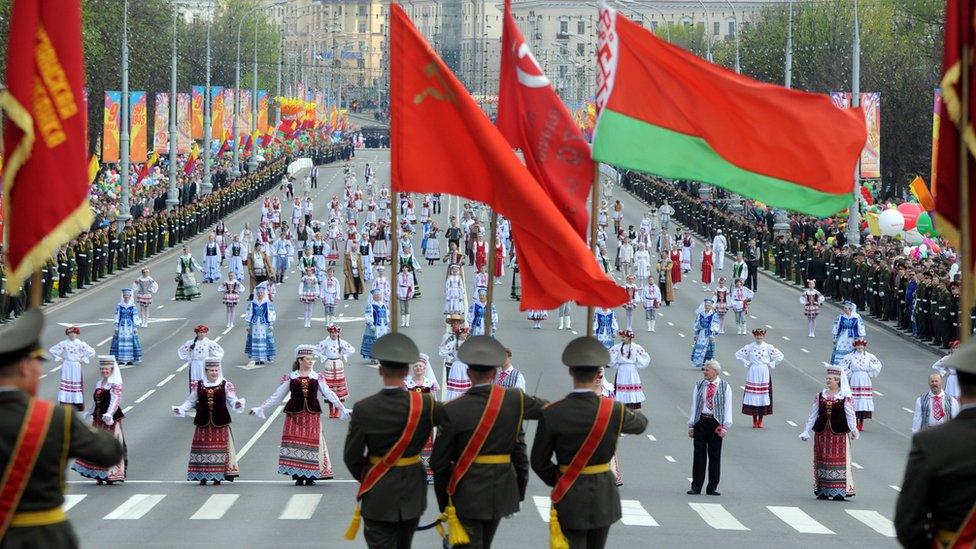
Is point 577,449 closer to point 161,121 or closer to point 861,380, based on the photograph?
point 861,380

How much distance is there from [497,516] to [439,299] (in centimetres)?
4105

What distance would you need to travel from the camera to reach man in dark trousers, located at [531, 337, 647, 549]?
11.8 meters

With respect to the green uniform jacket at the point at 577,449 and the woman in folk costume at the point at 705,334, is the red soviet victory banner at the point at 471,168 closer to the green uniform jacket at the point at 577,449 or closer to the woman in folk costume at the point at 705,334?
the green uniform jacket at the point at 577,449

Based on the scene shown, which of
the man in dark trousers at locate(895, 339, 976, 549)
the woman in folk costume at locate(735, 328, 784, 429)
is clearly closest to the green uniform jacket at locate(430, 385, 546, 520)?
the man in dark trousers at locate(895, 339, 976, 549)

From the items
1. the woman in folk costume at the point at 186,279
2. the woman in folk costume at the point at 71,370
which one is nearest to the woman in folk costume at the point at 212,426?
the woman in folk costume at the point at 71,370

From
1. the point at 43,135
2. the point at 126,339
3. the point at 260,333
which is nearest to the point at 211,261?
the point at 126,339

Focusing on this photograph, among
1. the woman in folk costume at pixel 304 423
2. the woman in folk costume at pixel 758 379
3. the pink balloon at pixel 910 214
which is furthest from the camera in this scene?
the pink balloon at pixel 910 214

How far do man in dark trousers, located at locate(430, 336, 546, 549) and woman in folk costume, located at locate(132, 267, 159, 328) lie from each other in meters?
31.0

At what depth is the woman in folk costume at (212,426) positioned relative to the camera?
22469 millimetres

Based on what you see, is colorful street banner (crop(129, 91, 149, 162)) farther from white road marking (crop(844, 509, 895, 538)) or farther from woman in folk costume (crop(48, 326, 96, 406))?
white road marking (crop(844, 509, 895, 538))

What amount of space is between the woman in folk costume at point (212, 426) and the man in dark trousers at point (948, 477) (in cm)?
1420

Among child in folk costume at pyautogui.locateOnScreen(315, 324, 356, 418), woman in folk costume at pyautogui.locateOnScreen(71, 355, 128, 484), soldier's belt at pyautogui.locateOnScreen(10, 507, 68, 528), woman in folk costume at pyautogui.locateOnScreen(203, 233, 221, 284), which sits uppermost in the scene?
soldier's belt at pyautogui.locateOnScreen(10, 507, 68, 528)

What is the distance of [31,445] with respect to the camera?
8.90 m

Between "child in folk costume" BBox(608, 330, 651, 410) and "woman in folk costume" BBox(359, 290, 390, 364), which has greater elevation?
"child in folk costume" BBox(608, 330, 651, 410)
